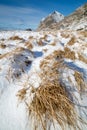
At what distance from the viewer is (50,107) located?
1.93 metres

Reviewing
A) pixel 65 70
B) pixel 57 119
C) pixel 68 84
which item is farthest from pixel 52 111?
pixel 65 70

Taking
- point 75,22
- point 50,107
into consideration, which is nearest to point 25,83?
point 50,107

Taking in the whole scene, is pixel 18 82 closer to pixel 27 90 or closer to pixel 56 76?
pixel 27 90

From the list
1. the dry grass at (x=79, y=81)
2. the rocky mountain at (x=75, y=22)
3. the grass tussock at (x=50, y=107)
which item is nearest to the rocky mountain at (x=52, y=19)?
the rocky mountain at (x=75, y=22)

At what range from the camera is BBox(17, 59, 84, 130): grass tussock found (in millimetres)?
1807

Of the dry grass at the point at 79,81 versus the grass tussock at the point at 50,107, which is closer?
the grass tussock at the point at 50,107

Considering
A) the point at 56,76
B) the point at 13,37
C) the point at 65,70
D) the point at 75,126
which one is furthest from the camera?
the point at 13,37

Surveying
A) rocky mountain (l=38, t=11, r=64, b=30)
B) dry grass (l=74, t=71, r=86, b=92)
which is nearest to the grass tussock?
dry grass (l=74, t=71, r=86, b=92)

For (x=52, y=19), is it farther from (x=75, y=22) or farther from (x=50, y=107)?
(x=50, y=107)

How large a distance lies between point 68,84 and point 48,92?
1.37 ft

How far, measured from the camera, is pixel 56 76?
8.25 ft

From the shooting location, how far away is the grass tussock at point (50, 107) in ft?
5.93

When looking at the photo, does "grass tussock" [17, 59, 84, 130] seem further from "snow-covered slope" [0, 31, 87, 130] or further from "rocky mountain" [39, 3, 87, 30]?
"rocky mountain" [39, 3, 87, 30]

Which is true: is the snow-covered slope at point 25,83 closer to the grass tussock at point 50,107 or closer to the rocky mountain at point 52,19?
the grass tussock at point 50,107
